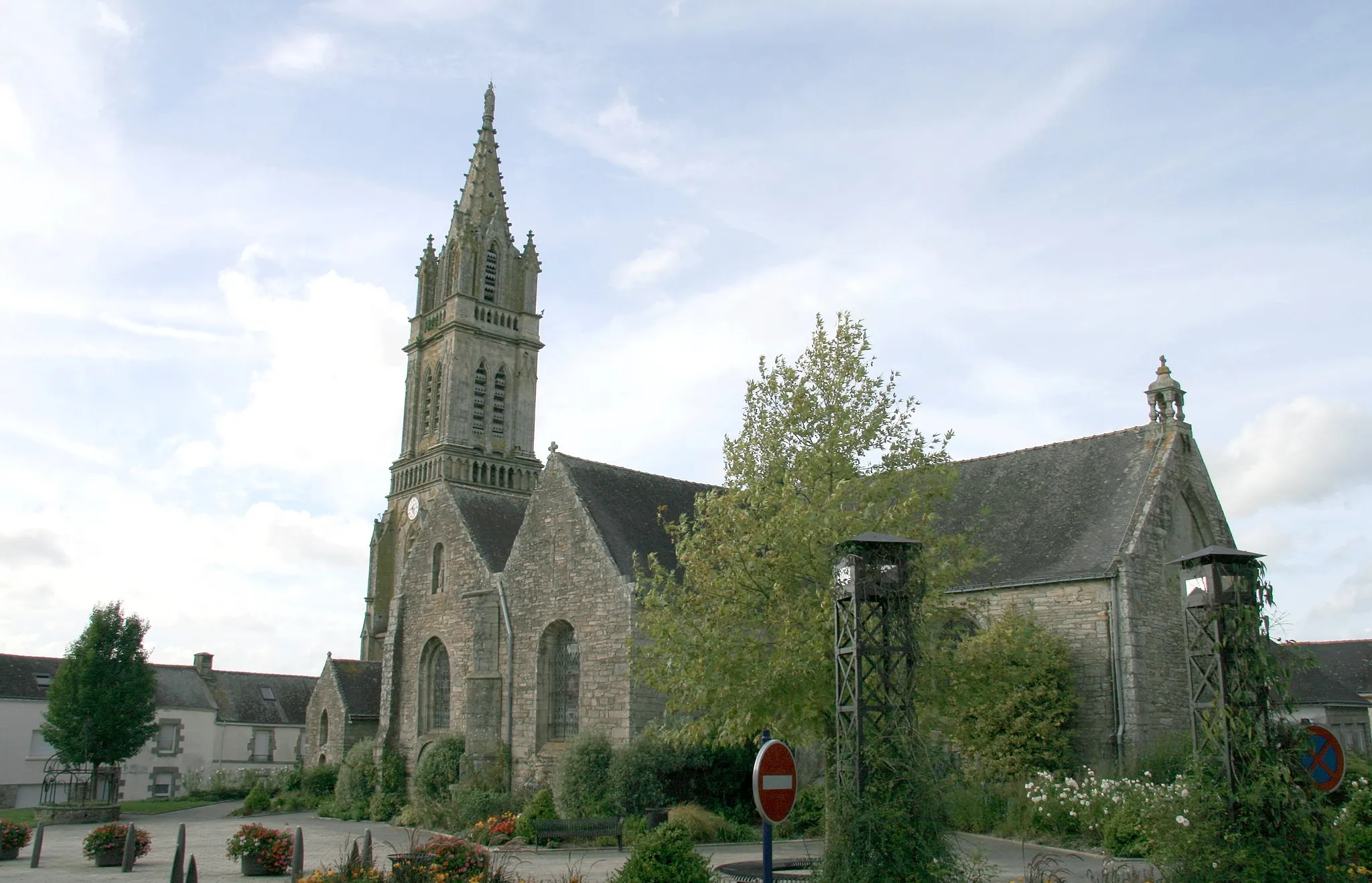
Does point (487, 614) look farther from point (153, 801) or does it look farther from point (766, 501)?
point (153, 801)

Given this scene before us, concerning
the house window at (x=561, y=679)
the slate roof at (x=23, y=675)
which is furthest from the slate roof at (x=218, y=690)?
the house window at (x=561, y=679)

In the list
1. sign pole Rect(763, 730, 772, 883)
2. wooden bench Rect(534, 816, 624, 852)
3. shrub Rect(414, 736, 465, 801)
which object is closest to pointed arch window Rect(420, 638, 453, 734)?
shrub Rect(414, 736, 465, 801)

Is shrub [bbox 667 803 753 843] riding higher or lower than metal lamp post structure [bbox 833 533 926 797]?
lower

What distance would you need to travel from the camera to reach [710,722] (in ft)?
52.1

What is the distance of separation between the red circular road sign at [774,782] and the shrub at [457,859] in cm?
432

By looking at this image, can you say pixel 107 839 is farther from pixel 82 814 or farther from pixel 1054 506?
pixel 1054 506

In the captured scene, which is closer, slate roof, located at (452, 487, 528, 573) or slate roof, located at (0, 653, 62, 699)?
slate roof, located at (452, 487, 528, 573)

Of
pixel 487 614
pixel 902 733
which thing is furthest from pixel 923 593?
pixel 487 614

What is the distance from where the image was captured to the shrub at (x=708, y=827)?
62.4 feet

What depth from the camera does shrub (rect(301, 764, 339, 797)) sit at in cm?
3209

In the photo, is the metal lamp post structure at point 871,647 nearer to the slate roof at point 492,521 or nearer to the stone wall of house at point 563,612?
the stone wall of house at point 563,612

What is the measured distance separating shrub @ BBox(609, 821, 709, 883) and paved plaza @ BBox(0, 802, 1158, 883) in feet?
6.31

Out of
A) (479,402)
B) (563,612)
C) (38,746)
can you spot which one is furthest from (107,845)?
(479,402)

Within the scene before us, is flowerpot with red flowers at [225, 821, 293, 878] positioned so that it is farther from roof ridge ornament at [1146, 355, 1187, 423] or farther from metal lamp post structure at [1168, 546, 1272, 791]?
roof ridge ornament at [1146, 355, 1187, 423]
